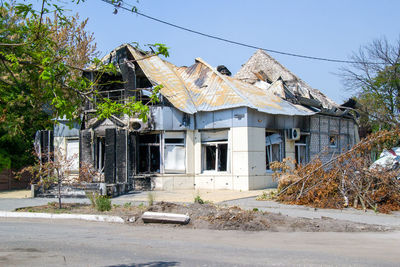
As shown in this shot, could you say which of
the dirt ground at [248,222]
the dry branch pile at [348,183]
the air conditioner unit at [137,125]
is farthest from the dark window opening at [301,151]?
the dirt ground at [248,222]

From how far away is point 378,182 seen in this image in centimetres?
1290

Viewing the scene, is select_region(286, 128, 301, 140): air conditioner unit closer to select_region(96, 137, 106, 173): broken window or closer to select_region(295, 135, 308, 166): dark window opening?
select_region(295, 135, 308, 166): dark window opening

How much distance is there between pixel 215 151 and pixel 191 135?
1409 mm

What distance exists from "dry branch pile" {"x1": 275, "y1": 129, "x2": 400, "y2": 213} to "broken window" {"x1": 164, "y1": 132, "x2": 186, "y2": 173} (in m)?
6.20

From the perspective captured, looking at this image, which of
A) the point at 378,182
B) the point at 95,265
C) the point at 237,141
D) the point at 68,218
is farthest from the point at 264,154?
the point at 95,265

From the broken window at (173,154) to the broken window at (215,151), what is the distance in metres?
1.08

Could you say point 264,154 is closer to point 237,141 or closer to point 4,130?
point 237,141

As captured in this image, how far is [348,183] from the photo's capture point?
13109 millimetres

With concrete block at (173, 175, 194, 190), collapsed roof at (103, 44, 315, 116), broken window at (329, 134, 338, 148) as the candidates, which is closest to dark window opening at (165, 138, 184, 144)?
collapsed roof at (103, 44, 315, 116)

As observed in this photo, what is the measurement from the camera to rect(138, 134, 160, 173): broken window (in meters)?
20.1

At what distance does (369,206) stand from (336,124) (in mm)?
12752

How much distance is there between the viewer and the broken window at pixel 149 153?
66.0ft

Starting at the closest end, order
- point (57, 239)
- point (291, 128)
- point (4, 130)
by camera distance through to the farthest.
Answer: point (57, 239) < point (291, 128) < point (4, 130)

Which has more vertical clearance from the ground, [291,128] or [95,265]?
[291,128]
